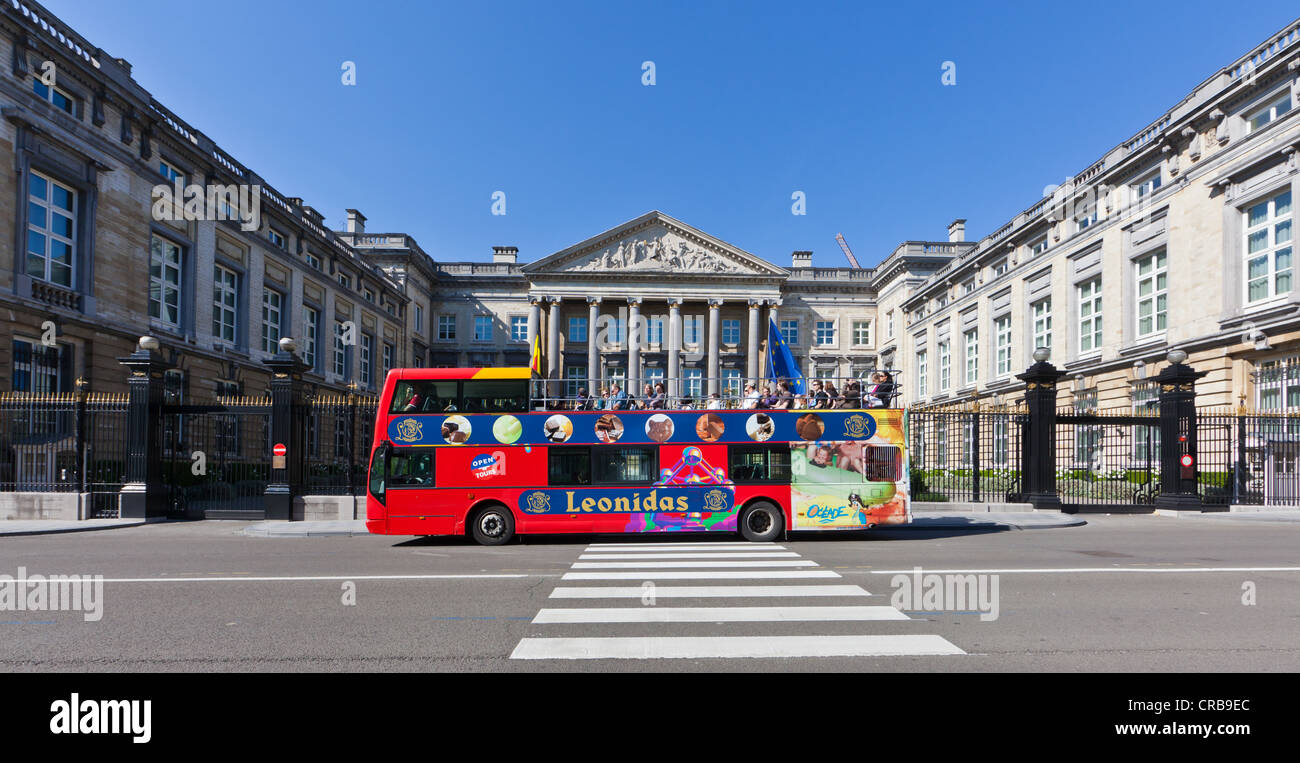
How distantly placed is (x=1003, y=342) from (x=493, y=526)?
124 feet

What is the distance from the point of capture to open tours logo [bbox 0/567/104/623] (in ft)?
25.4

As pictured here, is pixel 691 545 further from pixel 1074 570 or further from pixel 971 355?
pixel 971 355

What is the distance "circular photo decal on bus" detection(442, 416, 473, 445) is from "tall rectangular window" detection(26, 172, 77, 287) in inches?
659

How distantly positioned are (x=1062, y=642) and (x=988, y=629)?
62 cm

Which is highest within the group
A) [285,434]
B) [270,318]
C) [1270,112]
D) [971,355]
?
[1270,112]

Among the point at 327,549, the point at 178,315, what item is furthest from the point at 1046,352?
the point at 178,315

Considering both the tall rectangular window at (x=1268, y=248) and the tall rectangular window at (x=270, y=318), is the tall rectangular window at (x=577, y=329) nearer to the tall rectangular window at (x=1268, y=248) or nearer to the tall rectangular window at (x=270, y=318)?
the tall rectangular window at (x=270, y=318)

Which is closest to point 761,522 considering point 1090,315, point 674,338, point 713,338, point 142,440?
point 142,440

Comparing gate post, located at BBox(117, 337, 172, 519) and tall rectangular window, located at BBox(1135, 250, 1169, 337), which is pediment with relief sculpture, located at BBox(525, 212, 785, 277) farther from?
gate post, located at BBox(117, 337, 172, 519)

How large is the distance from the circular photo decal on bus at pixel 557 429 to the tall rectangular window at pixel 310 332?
31.5m

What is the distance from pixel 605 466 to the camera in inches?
584

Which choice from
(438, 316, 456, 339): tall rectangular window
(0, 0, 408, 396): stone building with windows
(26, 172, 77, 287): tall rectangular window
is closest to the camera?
(0, 0, 408, 396): stone building with windows

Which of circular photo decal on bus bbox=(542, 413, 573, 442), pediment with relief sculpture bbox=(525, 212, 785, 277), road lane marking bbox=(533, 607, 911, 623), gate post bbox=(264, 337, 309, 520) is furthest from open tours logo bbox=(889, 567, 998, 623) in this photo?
pediment with relief sculpture bbox=(525, 212, 785, 277)
